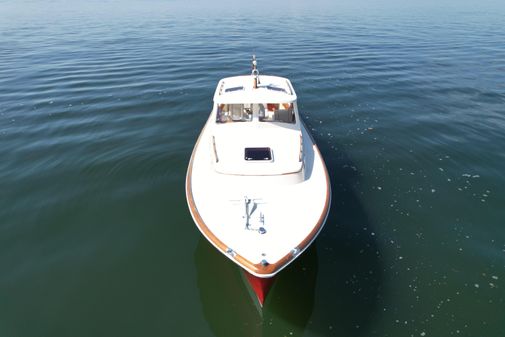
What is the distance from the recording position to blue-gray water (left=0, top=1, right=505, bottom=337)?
340 inches

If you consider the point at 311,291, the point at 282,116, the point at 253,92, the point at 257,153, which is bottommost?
the point at 311,291

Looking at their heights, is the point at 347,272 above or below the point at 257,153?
below

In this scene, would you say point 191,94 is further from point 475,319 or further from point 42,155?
point 475,319

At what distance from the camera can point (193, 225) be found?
11.4 m

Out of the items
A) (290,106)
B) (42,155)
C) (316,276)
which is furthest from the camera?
(42,155)

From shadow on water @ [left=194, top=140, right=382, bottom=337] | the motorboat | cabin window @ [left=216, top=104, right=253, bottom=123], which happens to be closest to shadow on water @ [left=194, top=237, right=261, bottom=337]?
shadow on water @ [left=194, top=140, right=382, bottom=337]

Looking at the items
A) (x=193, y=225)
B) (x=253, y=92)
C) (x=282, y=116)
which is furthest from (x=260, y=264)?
(x=253, y=92)

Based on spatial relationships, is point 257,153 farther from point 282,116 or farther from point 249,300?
point 249,300

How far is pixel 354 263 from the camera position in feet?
32.8

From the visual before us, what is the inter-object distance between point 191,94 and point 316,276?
53.4 feet

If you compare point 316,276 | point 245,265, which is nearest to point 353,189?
point 316,276

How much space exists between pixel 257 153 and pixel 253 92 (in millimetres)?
2786

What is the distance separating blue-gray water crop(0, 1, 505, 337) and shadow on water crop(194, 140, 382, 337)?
0.14 ft

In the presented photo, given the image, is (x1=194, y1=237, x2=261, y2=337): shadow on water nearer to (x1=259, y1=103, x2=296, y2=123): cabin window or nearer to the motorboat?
the motorboat
